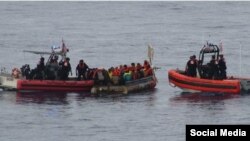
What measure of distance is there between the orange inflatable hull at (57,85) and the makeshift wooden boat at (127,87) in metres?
0.46

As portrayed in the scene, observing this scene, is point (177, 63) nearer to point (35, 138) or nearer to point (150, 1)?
point (35, 138)

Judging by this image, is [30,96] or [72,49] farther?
[72,49]

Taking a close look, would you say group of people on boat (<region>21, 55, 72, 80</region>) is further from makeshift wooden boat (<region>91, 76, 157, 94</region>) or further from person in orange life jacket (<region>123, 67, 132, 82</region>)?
person in orange life jacket (<region>123, 67, 132, 82</region>)

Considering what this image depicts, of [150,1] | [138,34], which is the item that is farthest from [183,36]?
[150,1]

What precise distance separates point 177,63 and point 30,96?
17.0m

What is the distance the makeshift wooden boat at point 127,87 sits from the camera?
4600 cm

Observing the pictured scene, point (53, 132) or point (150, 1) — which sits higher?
point (150, 1)

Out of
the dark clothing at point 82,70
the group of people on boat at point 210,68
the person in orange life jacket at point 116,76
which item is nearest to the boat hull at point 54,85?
the dark clothing at point 82,70

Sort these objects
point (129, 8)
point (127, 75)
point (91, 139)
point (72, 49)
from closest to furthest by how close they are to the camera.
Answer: point (91, 139) < point (127, 75) < point (72, 49) < point (129, 8)

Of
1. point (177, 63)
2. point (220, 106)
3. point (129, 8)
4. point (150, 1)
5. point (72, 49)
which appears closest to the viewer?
point (220, 106)

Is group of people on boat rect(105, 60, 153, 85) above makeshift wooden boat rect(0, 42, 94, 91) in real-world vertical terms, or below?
above

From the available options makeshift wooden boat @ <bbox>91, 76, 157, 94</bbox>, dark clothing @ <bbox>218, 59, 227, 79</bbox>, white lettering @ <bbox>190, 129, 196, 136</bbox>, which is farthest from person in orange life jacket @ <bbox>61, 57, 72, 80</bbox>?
white lettering @ <bbox>190, 129, 196, 136</bbox>

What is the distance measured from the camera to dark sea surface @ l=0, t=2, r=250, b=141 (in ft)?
129

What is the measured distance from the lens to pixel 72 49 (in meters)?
71.6
